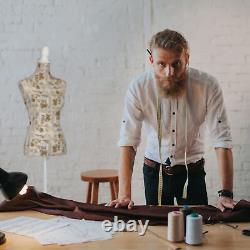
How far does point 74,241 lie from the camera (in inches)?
73.3

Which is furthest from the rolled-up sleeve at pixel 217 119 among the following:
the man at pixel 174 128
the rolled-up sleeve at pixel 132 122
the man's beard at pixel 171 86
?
the rolled-up sleeve at pixel 132 122

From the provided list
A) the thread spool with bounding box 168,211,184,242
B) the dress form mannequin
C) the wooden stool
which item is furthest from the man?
the dress form mannequin

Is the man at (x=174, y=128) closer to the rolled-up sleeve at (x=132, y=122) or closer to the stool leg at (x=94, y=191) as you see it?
the rolled-up sleeve at (x=132, y=122)

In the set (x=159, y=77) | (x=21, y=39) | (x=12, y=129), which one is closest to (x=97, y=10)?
(x=21, y=39)

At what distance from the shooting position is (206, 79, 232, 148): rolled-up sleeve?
101 inches

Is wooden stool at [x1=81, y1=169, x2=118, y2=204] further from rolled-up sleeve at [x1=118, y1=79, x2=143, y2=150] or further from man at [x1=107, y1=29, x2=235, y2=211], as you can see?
rolled-up sleeve at [x1=118, y1=79, x2=143, y2=150]

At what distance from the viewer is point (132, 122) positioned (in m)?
2.65

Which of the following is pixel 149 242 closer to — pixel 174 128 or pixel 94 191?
pixel 174 128

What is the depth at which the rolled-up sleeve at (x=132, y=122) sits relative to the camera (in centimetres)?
262

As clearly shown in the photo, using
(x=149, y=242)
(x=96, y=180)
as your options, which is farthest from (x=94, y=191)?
(x=149, y=242)

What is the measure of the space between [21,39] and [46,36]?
228 millimetres

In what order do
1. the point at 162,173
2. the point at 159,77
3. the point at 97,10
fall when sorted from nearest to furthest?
the point at 159,77, the point at 162,173, the point at 97,10

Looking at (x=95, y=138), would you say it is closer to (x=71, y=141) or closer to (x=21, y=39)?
(x=71, y=141)

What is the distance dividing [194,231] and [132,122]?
3.17 feet
